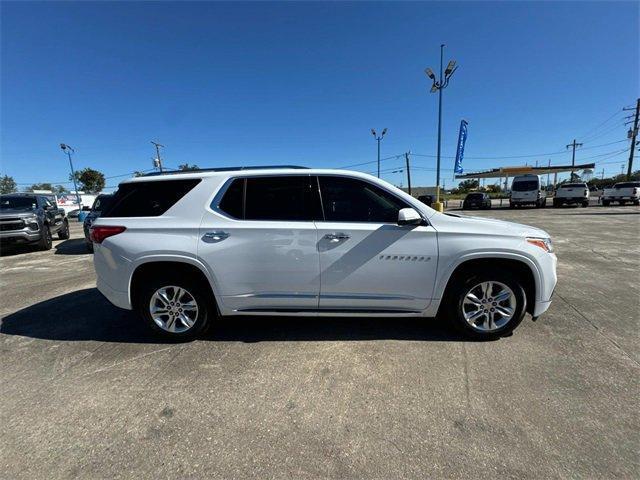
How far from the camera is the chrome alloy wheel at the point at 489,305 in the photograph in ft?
11.0

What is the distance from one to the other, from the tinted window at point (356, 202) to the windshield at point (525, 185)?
26.6m

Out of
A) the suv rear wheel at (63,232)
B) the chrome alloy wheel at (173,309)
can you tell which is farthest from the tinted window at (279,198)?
the suv rear wheel at (63,232)

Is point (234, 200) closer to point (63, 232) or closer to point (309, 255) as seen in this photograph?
point (309, 255)

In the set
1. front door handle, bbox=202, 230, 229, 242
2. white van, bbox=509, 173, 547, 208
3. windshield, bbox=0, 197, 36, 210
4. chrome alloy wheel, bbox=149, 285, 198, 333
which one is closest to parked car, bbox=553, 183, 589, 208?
white van, bbox=509, 173, 547, 208

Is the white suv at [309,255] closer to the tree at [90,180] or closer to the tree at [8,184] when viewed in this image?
the tree at [90,180]

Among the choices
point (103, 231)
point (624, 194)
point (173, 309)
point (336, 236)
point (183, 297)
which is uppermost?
point (103, 231)

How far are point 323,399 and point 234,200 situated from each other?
6.88ft

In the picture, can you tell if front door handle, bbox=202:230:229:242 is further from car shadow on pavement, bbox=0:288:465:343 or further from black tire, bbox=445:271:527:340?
black tire, bbox=445:271:527:340

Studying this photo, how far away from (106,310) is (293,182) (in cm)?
331

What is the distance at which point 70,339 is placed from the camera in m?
3.73

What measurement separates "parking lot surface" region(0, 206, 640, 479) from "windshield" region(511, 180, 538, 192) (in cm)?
2435

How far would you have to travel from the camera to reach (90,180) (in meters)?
70.2

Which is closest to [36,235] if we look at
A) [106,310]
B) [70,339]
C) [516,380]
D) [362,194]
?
[106,310]

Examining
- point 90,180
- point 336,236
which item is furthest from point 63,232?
point 90,180
